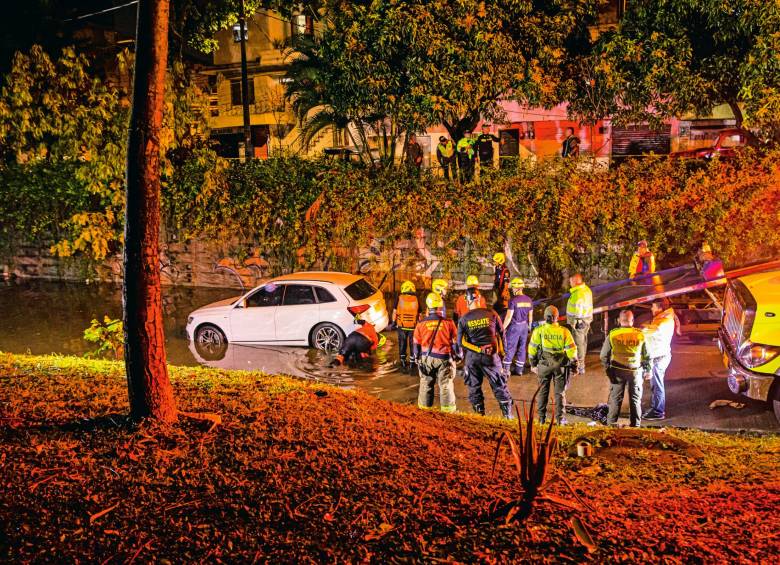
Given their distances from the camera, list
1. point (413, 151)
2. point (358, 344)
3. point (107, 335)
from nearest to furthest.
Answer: point (107, 335)
point (358, 344)
point (413, 151)

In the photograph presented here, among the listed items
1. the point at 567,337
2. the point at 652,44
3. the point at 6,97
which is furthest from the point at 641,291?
the point at 6,97

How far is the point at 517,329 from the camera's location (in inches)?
424

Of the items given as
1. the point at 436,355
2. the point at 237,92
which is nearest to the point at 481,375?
the point at 436,355

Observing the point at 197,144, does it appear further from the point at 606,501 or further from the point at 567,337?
the point at 606,501

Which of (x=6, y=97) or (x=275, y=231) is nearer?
(x=6, y=97)

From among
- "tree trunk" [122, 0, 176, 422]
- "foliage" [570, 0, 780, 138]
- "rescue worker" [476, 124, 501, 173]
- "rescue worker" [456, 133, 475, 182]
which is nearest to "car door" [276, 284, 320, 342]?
"rescue worker" [456, 133, 475, 182]

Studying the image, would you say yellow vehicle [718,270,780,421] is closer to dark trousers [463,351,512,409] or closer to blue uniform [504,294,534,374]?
dark trousers [463,351,512,409]

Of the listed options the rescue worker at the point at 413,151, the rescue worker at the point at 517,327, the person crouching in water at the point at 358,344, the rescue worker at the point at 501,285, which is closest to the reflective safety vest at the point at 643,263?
the rescue worker at the point at 501,285

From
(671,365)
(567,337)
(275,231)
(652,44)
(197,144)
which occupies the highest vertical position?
(652,44)

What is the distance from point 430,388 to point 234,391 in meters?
3.33

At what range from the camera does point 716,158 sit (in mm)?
14727

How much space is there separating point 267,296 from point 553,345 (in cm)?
645

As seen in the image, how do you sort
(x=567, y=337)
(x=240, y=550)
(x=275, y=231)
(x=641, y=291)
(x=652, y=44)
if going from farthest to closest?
(x=275, y=231) → (x=652, y=44) → (x=641, y=291) → (x=567, y=337) → (x=240, y=550)

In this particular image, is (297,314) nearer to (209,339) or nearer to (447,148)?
(209,339)
